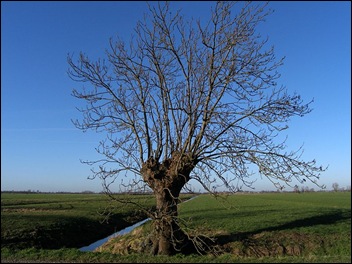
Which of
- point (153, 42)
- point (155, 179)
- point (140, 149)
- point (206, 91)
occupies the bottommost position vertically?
point (155, 179)

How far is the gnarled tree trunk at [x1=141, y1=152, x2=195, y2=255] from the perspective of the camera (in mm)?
14250

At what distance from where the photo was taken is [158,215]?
14.2 m

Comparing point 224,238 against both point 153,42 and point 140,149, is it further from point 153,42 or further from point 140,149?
point 153,42

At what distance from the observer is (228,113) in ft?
47.8

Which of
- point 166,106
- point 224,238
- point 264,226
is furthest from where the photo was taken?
point 264,226

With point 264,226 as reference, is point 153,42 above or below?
above

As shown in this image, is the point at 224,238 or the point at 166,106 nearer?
the point at 166,106

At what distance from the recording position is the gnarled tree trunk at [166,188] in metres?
14.2

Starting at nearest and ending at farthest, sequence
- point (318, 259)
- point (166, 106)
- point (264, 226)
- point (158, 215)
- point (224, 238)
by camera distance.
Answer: point (318, 259) < point (158, 215) < point (166, 106) < point (224, 238) < point (264, 226)

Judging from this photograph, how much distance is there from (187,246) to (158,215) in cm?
276

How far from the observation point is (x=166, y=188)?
14.1m

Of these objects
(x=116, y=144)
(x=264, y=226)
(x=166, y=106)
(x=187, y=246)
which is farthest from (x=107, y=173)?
(x=264, y=226)

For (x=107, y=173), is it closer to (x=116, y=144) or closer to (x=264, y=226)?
(x=116, y=144)

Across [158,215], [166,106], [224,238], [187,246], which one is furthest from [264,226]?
[166,106]
